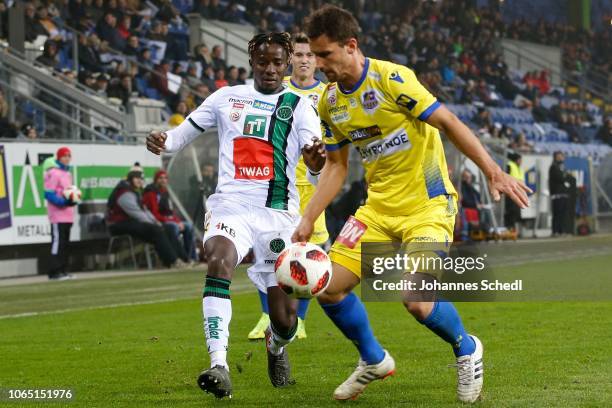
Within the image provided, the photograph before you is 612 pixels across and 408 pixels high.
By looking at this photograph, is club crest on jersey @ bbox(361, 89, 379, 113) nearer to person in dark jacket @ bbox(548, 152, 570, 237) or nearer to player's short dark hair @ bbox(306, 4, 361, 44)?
player's short dark hair @ bbox(306, 4, 361, 44)

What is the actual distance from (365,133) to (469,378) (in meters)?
1.46

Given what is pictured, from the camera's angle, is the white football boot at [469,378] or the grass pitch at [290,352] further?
the grass pitch at [290,352]

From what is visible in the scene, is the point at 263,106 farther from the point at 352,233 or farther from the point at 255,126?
the point at 352,233

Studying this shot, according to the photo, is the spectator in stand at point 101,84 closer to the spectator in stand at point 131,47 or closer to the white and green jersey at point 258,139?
the spectator in stand at point 131,47

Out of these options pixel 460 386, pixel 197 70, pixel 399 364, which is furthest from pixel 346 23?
pixel 197 70

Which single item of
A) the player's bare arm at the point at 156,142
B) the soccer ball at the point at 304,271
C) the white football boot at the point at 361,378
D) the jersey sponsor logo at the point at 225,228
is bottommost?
the white football boot at the point at 361,378

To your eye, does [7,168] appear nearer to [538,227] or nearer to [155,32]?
[155,32]

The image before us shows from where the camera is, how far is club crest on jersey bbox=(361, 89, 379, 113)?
6238mm

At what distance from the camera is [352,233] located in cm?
644

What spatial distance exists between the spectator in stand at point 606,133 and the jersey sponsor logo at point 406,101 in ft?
107

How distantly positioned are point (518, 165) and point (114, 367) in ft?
60.8

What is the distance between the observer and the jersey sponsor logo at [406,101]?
6086mm

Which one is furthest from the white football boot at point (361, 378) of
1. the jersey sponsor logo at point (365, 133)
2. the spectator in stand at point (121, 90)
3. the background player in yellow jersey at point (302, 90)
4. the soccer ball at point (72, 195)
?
the spectator in stand at point (121, 90)

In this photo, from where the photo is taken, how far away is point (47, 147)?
1733 centimetres
